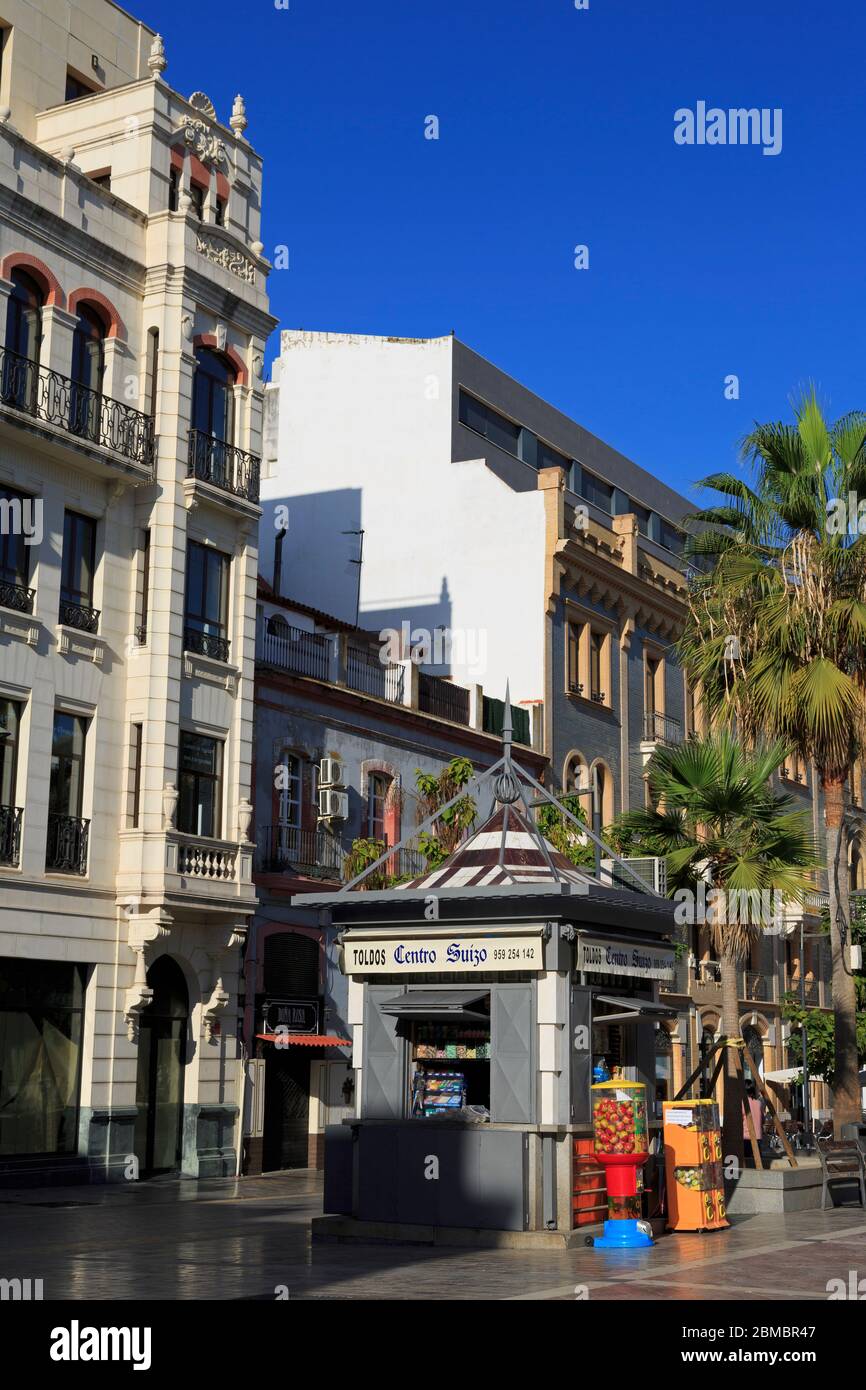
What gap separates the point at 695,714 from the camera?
167 ft

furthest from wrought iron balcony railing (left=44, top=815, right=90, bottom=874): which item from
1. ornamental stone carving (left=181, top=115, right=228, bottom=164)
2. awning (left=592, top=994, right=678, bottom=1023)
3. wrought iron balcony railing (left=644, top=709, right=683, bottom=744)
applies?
wrought iron balcony railing (left=644, top=709, right=683, bottom=744)

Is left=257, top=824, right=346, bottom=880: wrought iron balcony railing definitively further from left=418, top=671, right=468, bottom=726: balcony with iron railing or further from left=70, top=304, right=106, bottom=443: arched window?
left=70, top=304, right=106, bottom=443: arched window

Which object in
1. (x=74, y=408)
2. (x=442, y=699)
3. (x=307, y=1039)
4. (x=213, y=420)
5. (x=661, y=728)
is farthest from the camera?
(x=661, y=728)

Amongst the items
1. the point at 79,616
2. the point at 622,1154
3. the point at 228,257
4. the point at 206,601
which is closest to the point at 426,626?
the point at 206,601

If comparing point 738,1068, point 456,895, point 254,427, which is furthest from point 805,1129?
point 456,895

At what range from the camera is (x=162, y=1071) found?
2897 centimetres

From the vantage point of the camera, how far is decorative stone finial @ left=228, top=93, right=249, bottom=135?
107ft

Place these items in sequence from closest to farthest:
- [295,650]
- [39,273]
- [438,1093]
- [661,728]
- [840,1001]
A: [438,1093], [840,1001], [39,273], [295,650], [661,728]

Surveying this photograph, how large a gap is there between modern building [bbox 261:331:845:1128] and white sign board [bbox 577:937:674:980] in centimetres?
2314

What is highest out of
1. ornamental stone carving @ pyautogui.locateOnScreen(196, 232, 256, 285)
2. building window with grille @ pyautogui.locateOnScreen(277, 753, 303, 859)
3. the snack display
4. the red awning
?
ornamental stone carving @ pyautogui.locateOnScreen(196, 232, 256, 285)

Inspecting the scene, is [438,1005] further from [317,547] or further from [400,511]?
[317,547]

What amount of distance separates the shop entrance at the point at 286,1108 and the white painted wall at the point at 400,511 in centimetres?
1364

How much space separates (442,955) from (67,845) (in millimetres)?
11622

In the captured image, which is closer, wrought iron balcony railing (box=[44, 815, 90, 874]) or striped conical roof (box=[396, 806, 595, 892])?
striped conical roof (box=[396, 806, 595, 892])
